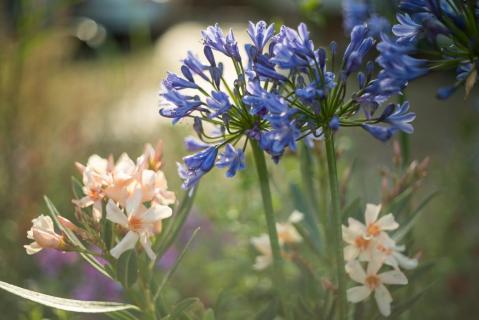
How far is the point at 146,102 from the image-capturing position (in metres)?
6.47

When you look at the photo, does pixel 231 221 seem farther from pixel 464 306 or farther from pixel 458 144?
pixel 458 144

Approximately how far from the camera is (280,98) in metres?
1.06

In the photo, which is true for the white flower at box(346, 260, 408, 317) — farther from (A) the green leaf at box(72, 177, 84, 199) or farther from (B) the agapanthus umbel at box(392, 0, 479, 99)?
(A) the green leaf at box(72, 177, 84, 199)

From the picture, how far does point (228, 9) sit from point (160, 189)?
13959mm

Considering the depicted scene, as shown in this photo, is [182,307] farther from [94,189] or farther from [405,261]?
[405,261]

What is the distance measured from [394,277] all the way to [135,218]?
0.51 meters

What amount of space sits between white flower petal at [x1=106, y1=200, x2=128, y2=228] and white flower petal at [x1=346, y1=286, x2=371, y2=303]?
0.46 m

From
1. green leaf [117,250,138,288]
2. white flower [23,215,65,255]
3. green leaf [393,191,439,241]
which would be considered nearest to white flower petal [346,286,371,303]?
green leaf [393,191,439,241]

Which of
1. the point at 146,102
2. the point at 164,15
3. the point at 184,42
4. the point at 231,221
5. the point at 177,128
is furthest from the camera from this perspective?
the point at 164,15

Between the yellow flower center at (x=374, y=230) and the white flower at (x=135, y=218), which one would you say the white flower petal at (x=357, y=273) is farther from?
the white flower at (x=135, y=218)

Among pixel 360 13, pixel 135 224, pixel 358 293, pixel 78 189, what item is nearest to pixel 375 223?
pixel 358 293

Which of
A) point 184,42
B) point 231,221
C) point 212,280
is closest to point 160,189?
point 231,221

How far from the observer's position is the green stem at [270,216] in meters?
1.20

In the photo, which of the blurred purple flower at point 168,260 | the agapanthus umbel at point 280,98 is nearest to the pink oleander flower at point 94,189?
the agapanthus umbel at point 280,98
